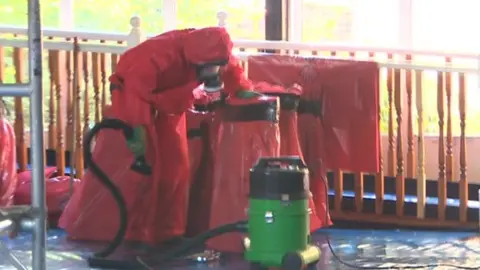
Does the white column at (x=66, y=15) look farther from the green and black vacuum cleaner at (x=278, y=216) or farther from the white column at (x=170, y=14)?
the green and black vacuum cleaner at (x=278, y=216)

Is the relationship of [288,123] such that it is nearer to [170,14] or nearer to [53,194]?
[53,194]

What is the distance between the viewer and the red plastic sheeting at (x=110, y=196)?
289 centimetres

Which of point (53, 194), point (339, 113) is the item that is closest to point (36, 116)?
point (53, 194)

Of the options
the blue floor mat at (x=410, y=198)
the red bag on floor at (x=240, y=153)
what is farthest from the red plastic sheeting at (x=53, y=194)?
the red bag on floor at (x=240, y=153)

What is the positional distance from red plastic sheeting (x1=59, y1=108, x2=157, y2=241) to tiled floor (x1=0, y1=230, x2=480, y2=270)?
0.38ft

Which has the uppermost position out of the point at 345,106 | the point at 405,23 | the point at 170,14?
the point at 170,14

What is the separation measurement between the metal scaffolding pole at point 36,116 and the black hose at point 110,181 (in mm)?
1102

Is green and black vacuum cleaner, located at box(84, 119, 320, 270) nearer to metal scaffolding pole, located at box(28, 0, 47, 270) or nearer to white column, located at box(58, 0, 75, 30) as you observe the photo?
metal scaffolding pole, located at box(28, 0, 47, 270)

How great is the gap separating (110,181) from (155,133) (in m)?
0.31

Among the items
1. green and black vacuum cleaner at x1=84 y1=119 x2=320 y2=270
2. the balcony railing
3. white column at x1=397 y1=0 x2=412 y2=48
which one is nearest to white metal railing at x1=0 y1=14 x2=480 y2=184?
the balcony railing

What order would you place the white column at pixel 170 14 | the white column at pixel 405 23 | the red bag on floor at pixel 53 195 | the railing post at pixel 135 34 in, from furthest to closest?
the white column at pixel 170 14 → the white column at pixel 405 23 → the railing post at pixel 135 34 → the red bag on floor at pixel 53 195

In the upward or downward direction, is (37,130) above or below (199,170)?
above

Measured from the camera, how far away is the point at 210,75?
2.84m

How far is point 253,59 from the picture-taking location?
3.76 meters
